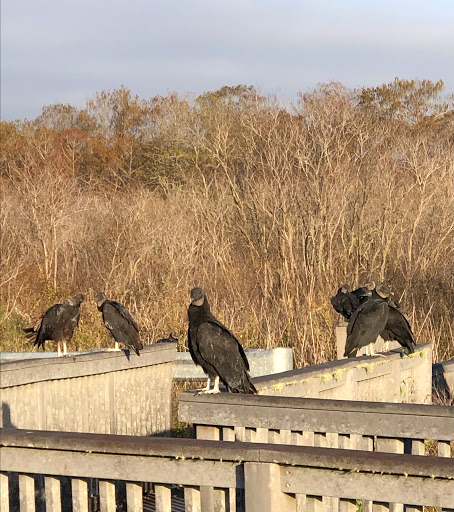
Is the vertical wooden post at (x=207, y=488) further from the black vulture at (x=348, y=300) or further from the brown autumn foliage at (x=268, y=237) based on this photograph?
the brown autumn foliage at (x=268, y=237)

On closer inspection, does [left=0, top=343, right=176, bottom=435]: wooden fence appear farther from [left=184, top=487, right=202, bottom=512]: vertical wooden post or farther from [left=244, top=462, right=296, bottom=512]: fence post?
[left=244, top=462, right=296, bottom=512]: fence post

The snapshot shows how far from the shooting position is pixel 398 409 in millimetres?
3279

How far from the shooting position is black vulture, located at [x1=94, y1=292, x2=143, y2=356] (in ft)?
19.0

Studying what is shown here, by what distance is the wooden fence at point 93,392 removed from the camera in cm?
463

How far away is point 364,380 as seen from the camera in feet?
16.3

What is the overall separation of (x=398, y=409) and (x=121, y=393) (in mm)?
2537

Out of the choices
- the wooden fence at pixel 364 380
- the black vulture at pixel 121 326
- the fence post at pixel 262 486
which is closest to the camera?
the fence post at pixel 262 486

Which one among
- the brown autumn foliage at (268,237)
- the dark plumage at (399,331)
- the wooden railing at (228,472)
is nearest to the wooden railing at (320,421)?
the wooden railing at (228,472)

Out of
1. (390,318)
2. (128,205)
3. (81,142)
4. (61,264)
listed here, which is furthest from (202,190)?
(81,142)

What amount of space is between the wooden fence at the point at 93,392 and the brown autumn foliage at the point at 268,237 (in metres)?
2.84

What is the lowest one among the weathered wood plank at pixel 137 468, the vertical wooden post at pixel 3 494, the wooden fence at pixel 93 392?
the wooden fence at pixel 93 392

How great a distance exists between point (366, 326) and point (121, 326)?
163cm

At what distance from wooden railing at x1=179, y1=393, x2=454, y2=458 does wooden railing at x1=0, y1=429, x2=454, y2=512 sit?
79 cm

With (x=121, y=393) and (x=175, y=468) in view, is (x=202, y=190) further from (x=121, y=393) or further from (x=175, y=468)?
(x=175, y=468)
